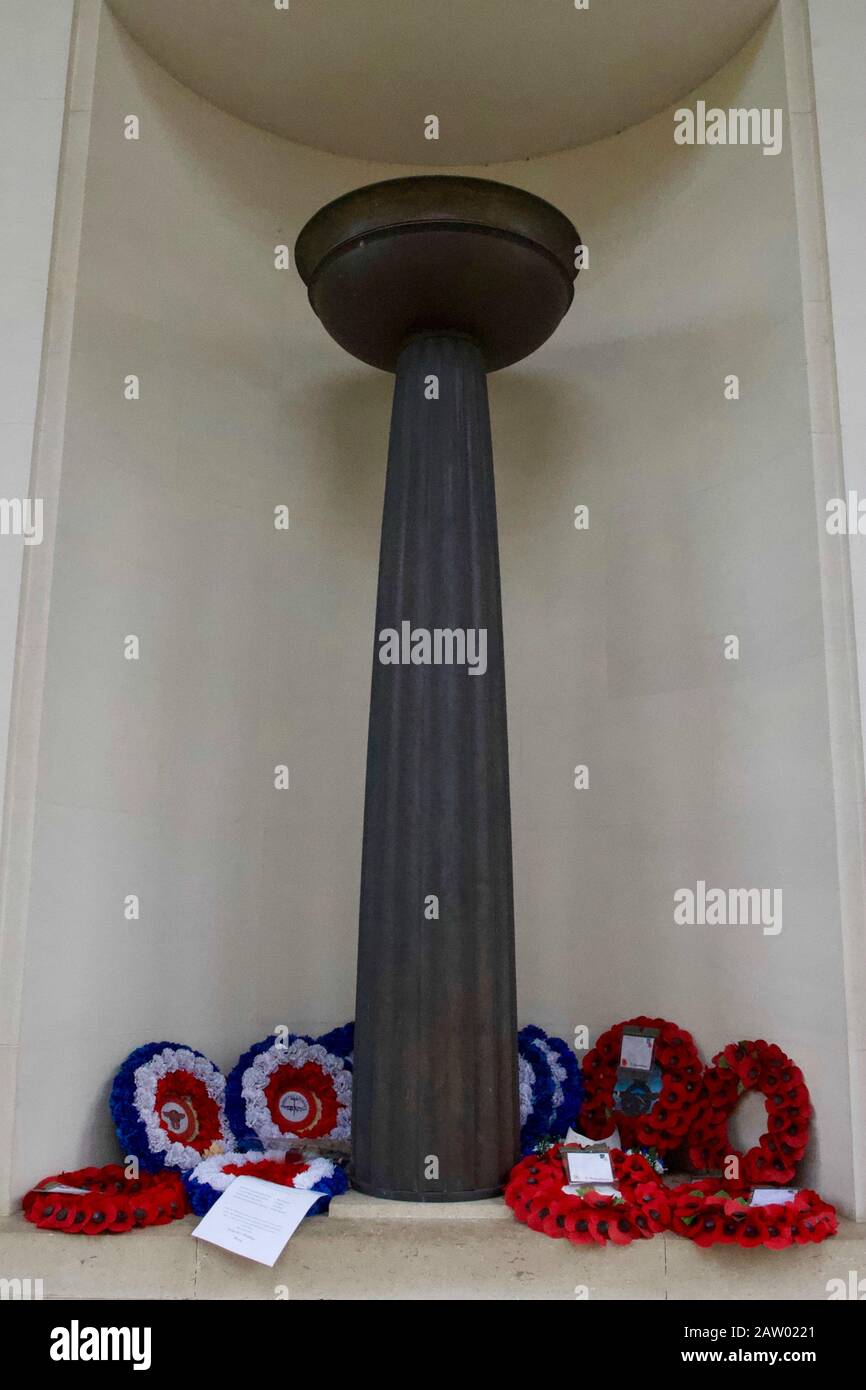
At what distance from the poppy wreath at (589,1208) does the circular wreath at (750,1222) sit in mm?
62

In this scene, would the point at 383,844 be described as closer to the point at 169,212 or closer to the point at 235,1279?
the point at 235,1279

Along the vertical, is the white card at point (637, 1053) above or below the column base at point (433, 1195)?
above

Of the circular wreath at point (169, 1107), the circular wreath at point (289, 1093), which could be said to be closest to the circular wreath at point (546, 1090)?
the circular wreath at point (289, 1093)

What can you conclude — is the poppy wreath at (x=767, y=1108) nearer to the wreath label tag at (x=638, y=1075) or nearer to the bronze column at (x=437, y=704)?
the wreath label tag at (x=638, y=1075)

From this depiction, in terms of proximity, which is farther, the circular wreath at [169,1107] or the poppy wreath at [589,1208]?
the circular wreath at [169,1107]

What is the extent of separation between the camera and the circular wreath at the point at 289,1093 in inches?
131

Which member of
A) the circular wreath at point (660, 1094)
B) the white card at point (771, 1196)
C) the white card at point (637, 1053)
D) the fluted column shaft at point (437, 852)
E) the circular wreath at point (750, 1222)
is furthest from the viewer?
the white card at point (637, 1053)

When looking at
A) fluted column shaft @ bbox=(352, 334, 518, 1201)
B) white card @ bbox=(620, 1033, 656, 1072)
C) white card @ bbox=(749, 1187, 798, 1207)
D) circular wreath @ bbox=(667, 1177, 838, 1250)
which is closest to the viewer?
circular wreath @ bbox=(667, 1177, 838, 1250)

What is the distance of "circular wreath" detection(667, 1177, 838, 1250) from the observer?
258 cm

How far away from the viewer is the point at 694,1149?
3.20 meters

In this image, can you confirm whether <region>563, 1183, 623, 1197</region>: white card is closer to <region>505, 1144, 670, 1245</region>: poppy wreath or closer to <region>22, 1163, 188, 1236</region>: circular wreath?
<region>505, 1144, 670, 1245</region>: poppy wreath

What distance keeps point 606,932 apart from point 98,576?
187 cm

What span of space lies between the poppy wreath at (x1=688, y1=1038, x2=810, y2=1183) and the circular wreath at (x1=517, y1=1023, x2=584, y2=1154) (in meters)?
0.35

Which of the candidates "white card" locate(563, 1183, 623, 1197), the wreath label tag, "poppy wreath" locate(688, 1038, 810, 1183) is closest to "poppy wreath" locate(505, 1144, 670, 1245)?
"white card" locate(563, 1183, 623, 1197)
